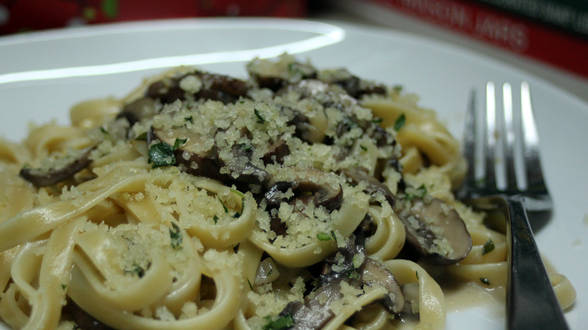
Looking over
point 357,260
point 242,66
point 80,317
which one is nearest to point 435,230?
point 357,260

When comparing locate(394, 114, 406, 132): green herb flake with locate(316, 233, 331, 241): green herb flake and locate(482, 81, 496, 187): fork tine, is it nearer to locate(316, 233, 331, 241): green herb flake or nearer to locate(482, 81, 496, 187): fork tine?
locate(482, 81, 496, 187): fork tine

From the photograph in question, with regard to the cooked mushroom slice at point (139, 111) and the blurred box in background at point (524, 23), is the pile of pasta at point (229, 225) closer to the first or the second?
the cooked mushroom slice at point (139, 111)

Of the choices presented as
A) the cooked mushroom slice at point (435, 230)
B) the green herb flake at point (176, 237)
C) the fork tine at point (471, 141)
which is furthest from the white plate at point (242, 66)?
the green herb flake at point (176, 237)

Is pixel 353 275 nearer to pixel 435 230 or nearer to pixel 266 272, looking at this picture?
pixel 266 272

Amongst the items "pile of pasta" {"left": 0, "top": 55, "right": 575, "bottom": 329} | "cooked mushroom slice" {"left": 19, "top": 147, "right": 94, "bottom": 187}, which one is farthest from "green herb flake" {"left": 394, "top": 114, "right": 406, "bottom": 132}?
"cooked mushroom slice" {"left": 19, "top": 147, "right": 94, "bottom": 187}

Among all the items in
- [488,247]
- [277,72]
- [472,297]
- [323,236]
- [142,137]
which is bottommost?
[472,297]

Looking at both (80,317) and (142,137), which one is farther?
(142,137)
